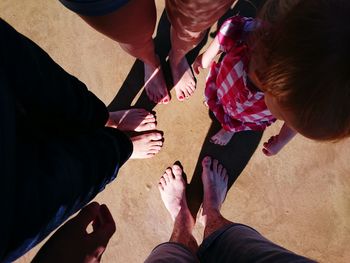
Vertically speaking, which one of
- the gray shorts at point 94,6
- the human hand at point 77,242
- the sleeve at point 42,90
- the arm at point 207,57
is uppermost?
the gray shorts at point 94,6

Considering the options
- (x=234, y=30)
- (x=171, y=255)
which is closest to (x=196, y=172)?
(x=171, y=255)

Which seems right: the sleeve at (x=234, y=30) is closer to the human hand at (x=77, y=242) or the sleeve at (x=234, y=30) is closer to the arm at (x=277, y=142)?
the arm at (x=277, y=142)

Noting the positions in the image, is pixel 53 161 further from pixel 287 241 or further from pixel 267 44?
pixel 287 241

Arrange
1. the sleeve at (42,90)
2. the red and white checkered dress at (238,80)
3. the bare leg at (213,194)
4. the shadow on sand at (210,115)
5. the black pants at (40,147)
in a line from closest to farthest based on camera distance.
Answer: the black pants at (40,147)
the sleeve at (42,90)
the red and white checkered dress at (238,80)
the bare leg at (213,194)
the shadow on sand at (210,115)

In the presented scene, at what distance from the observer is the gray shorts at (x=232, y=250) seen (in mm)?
896

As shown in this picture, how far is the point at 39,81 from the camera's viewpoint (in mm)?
733

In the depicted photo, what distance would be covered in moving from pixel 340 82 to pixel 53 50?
1320 mm

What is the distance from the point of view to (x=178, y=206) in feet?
4.85

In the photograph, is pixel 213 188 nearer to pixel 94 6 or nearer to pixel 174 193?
pixel 174 193

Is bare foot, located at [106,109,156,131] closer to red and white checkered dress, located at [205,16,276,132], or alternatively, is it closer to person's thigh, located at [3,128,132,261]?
red and white checkered dress, located at [205,16,276,132]

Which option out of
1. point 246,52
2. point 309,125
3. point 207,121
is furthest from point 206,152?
point 309,125

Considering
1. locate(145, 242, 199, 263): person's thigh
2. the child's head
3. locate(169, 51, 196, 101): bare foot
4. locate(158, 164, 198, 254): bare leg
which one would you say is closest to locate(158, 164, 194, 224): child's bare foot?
locate(158, 164, 198, 254): bare leg

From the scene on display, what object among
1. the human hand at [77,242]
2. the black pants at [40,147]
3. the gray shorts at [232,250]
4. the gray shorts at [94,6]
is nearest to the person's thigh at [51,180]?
the black pants at [40,147]

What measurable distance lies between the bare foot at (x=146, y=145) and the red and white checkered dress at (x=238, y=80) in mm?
401
